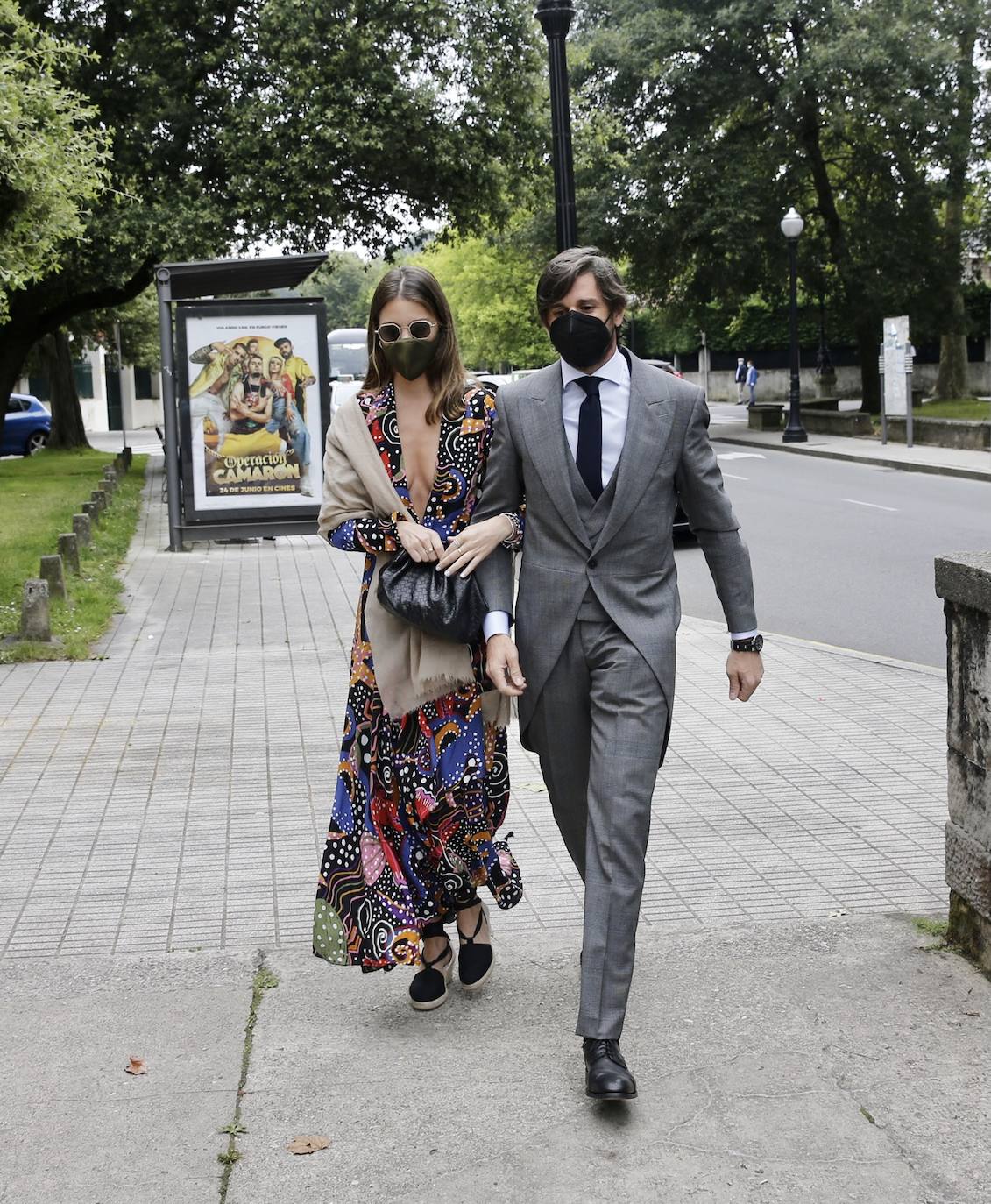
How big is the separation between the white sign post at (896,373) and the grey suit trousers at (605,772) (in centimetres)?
2517

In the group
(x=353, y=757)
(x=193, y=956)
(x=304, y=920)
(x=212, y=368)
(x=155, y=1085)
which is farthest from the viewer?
(x=212, y=368)

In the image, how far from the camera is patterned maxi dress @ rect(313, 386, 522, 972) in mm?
3877

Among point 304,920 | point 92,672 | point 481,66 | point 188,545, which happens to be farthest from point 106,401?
point 304,920

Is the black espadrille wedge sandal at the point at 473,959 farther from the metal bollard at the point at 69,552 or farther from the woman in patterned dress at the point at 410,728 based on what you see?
the metal bollard at the point at 69,552

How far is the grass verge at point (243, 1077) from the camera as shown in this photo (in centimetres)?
317

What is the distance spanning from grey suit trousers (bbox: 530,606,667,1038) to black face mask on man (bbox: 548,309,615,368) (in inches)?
24.9

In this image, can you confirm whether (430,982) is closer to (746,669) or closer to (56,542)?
(746,669)

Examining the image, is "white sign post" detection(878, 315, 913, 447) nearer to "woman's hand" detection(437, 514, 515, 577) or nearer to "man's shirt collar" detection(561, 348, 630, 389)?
"man's shirt collar" detection(561, 348, 630, 389)

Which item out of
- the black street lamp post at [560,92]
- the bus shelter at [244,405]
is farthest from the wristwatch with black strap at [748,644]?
the bus shelter at [244,405]

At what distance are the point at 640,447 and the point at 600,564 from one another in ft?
0.97

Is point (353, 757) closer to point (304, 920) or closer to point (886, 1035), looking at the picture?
point (304, 920)

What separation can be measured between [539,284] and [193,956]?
A: 7.14 ft

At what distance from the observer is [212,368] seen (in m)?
15.4

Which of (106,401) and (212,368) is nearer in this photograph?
(212,368)
